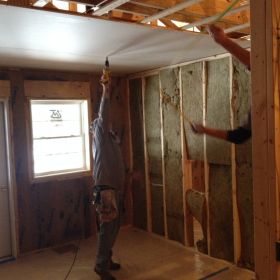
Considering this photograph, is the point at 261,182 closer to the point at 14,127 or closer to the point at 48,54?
the point at 48,54

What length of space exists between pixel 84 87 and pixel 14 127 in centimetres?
108

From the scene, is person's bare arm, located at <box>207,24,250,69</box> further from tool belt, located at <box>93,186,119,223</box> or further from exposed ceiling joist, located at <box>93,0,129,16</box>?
tool belt, located at <box>93,186,119,223</box>

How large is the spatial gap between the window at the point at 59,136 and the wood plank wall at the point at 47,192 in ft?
0.47

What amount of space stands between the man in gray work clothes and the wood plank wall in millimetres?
1292

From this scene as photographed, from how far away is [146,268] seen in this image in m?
3.79

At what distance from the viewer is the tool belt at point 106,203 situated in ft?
11.0

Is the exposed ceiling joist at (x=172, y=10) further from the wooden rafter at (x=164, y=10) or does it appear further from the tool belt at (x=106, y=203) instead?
the tool belt at (x=106, y=203)

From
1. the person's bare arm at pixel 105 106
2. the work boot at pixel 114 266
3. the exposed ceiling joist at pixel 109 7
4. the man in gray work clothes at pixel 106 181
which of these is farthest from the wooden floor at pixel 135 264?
the exposed ceiling joist at pixel 109 7

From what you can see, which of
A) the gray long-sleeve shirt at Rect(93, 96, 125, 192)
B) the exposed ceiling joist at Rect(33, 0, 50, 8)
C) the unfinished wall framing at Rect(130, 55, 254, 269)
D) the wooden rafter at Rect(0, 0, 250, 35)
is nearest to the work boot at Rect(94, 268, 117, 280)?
the gray long-sleeve shirt at Rect(93, 96, 125, 192)

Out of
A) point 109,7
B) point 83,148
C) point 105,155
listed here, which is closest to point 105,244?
point 105,155

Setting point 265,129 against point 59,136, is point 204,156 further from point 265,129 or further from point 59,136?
point 265,129

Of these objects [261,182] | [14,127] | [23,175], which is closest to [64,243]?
[23,175]

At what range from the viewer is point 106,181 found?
3361mm

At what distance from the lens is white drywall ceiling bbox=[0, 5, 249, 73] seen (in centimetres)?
233
